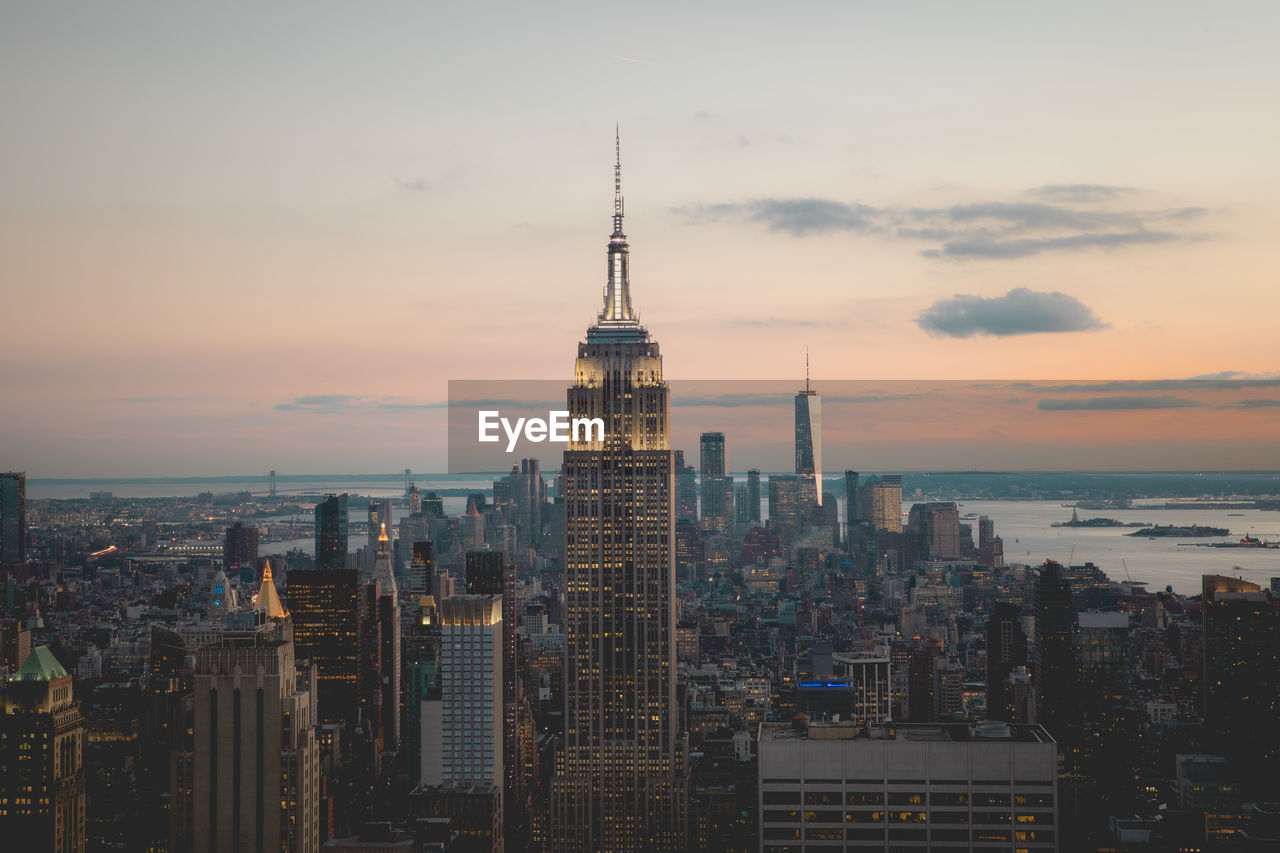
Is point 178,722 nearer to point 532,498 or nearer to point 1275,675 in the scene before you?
point 532,498

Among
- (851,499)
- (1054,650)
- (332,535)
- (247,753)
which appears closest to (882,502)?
(851,499)

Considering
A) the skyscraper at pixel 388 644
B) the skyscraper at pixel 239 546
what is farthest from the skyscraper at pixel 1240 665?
the skyscraper at pixel 239 546

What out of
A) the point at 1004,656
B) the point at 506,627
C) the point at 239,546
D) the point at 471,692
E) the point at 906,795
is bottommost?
the point at 1004,656

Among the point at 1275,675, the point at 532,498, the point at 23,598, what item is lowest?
the point at 1275,675

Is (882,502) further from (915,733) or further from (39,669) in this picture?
(39,669)

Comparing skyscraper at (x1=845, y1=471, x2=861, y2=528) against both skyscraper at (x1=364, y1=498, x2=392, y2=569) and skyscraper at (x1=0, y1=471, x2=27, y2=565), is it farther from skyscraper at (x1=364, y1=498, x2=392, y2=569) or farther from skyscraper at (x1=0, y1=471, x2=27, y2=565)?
skyscraper at (x1=0, y1=471, x2=27, y2=565)

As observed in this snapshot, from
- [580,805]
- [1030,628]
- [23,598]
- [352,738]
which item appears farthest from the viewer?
[1030,628]

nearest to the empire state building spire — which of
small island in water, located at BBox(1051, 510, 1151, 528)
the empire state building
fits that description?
the empire state building

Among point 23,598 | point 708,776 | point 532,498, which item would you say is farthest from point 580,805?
point 23,598
